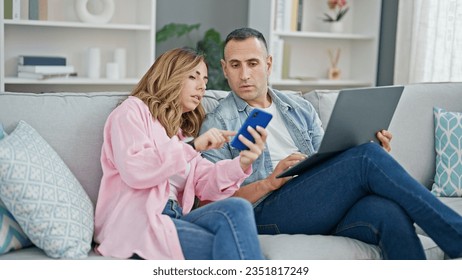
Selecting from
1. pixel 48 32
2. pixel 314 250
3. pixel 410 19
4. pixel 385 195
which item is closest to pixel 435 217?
pixel 385 195

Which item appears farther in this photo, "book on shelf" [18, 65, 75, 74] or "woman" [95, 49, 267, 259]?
"book on shelf" [18, 65, 75, 74]

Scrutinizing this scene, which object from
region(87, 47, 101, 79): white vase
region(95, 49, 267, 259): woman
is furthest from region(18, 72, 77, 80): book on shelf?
region(95, 49, 267, 259): woman

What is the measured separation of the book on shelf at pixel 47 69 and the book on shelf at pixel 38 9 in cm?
27

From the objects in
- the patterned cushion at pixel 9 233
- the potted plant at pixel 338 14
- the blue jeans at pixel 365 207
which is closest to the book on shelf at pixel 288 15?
the potted plant at pixel 338 14

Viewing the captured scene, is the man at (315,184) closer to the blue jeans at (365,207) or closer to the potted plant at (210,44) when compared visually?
the blue jeans at (365,207)

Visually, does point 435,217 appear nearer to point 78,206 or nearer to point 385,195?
point 385,195

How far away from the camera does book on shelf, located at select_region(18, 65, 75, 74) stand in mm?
3746

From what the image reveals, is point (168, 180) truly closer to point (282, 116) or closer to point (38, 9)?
point (282, 116)

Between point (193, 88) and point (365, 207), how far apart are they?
25.7 inches

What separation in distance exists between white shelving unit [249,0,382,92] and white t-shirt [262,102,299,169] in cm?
179

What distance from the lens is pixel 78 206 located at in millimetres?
1977

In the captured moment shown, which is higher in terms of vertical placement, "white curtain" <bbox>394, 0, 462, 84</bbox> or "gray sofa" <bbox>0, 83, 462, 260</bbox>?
"white curtain" <bbox>394, 0, 462, 84</bbox>

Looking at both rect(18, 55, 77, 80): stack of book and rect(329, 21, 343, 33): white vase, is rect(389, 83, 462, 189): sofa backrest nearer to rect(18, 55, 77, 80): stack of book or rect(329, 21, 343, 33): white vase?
rect(329, 21, 343, 33): white vase
